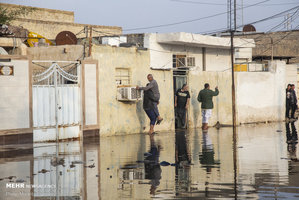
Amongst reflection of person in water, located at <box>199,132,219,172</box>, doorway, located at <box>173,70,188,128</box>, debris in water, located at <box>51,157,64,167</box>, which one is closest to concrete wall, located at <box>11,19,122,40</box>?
doorway, located at <box>173,70,188,128</box>

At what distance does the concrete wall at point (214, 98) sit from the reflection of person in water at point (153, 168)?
9772 mm

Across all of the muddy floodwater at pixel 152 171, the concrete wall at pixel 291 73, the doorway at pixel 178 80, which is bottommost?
the muddy floodwater at pixel 152 171

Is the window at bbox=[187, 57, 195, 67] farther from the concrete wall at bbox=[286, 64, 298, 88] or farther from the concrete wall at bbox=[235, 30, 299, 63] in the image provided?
the concrete wall at bbox=[235, 30, 299, 63]

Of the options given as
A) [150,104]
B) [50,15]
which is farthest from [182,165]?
[50,15]

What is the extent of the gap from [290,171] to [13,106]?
8801mm

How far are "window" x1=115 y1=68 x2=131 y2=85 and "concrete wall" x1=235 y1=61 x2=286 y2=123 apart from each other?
796 cm

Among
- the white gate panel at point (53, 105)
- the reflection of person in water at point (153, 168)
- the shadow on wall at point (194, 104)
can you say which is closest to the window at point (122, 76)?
the white gate panel at point (53, 105)

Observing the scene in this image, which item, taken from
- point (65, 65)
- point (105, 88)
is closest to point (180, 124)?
point (105, 88)

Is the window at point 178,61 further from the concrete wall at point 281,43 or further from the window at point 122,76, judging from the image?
the concrete wall at point 281,43

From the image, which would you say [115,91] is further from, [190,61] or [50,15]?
[50,15]

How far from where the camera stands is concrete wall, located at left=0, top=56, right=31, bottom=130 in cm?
1548

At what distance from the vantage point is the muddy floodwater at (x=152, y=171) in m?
7.68

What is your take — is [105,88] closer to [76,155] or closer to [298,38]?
[76,155]

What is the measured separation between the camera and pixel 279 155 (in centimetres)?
1234
